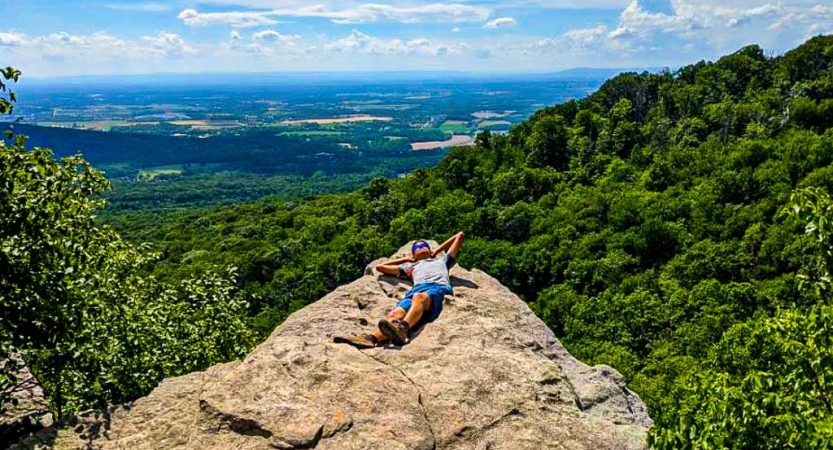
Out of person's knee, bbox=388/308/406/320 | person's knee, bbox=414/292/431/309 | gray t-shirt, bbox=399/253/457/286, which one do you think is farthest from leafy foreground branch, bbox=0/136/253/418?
person's knee, bbox=414/292/431/309

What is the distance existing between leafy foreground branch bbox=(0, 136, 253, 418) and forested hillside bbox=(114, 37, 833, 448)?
353 inches

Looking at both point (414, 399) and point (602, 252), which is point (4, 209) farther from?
point (602, 252)

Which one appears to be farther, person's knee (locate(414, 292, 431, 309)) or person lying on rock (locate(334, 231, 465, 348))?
person's knee (locate(414, 292, 431, 309))

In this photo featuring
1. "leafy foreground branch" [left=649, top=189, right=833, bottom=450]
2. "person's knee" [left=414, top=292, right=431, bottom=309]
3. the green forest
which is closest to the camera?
"leafy foreground branch" [left=649, top=189, right=833, bottom=450]

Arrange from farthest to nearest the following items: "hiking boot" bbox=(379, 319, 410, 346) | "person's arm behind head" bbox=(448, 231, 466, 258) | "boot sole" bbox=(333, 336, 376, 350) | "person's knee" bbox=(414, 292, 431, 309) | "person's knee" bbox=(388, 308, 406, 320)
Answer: "person's arm behind head" bbox=(448, 231, 466, 258)
"person's knee" bbox=(414, 292, 431, 309)
"person's knee" bbox=(388, 308, 406, 320)
"hiking boot" bbox=(379, 319, 410, 346)
"boot sole" bbox=(333, 336, 376, 350)

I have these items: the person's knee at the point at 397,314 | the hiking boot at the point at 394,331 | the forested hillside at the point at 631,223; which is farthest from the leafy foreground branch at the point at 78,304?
the forested hillside at the point at 631,223

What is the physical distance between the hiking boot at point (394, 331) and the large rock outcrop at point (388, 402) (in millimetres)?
202

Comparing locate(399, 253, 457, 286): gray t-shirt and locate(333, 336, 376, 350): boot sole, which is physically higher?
locate(399, 253, 457, 286): gray t-shirt

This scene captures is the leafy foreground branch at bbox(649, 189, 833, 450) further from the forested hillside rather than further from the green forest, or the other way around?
the forested hillside

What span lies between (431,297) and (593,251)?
46.3 metres

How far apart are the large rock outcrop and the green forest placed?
1.54m

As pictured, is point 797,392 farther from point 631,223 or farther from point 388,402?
point 631,223

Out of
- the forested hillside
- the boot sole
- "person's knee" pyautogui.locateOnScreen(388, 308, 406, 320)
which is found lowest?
the forested hillside

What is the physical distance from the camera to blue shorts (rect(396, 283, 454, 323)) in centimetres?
1226
